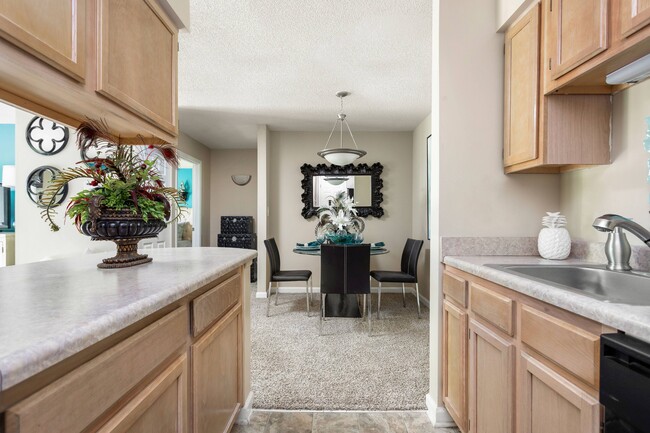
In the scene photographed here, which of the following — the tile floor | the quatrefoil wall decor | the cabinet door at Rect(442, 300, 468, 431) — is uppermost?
the quatrefoil wall decor

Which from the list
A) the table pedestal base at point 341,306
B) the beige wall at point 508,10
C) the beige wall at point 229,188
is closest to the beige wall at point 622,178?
the beige wall at point 508,10

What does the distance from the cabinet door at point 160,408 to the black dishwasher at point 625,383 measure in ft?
3.60

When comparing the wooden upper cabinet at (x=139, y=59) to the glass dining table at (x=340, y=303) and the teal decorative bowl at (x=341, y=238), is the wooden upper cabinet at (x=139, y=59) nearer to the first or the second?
the teal decorative bowl at (x=341, y=238)

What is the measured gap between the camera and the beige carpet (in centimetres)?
202

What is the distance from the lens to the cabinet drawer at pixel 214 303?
113 centimetres

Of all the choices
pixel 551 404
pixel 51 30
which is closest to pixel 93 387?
pixel 51 30

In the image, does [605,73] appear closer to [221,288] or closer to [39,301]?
[221,288]

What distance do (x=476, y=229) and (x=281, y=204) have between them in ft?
11.4

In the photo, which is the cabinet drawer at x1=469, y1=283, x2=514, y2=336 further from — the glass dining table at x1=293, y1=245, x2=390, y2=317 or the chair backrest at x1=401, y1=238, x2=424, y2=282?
the chair backrest at x1=401, y1=238, x2=424, y2=282

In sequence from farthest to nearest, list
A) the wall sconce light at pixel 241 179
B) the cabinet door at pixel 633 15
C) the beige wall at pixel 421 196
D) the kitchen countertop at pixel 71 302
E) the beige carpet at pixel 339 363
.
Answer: the wall sconce light at pixel 241 179, the beige wall at pixel 421 196, the beige carpet at pixel 339 363, the cabinet door at pixel 633 15, the kitchen countertop at pixel 71 302

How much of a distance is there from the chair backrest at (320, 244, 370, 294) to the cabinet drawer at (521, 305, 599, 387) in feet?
6.55

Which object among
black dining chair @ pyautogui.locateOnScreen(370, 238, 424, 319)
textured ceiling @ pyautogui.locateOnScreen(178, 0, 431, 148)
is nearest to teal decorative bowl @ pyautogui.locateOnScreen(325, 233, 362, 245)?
black dining chair @ pyautogui.locateOnScreen(370, 238, 424, 319)

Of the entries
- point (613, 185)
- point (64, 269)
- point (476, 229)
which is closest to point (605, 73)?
point (613, 185)

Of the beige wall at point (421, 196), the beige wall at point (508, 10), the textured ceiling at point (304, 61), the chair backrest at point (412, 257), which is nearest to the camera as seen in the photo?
the beige wall at point (508, 10)
